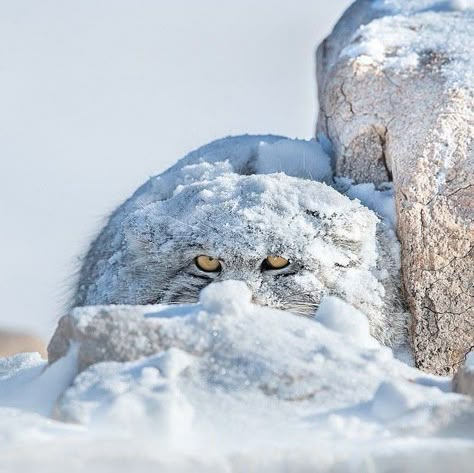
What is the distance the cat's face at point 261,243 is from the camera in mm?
3928

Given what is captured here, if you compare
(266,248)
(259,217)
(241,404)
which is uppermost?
(241,404)

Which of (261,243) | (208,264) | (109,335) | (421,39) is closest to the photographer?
(109,335)

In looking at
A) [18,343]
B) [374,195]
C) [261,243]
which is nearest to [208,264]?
[261,243]

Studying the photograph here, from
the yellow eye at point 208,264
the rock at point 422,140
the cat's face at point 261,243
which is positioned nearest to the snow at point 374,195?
the rock at point 422,140

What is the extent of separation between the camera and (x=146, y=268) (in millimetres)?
4258

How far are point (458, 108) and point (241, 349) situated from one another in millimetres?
2259

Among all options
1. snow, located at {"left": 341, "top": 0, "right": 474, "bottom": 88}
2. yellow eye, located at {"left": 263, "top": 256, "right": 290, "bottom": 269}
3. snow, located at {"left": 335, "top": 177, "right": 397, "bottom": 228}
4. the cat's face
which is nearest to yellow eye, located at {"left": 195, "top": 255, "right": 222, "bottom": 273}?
the cat's face

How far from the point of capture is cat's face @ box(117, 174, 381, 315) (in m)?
3.93

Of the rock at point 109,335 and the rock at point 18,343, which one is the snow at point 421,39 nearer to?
the rock at point 109,335

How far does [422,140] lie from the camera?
4289 mm

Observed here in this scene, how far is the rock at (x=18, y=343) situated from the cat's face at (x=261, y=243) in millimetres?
5373

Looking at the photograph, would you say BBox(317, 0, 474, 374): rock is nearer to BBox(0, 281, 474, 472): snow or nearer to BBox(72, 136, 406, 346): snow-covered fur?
BBox(72, 136, 406, 346): snow-covered fur

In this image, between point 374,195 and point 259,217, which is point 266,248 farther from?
point 374,195

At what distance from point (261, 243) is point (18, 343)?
638 centimetres
